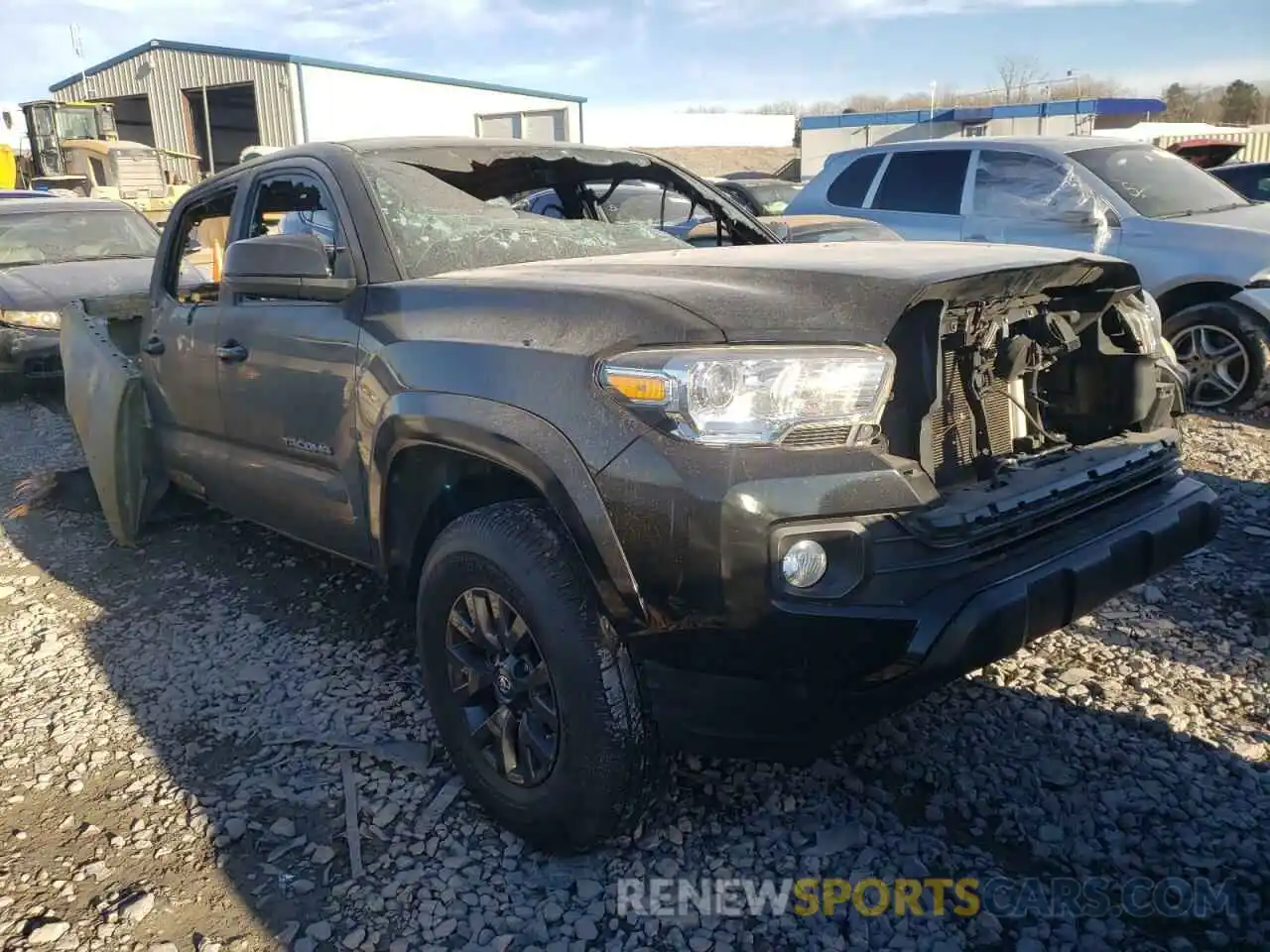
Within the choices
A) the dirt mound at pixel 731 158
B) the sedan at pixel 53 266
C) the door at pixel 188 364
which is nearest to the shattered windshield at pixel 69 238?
the sedan at pixel 53 266

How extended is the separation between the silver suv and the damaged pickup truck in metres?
3.78

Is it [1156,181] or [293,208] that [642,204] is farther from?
[1156,181]

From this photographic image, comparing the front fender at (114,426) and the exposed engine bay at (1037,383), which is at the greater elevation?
the exposed engine bay at (1037,383)

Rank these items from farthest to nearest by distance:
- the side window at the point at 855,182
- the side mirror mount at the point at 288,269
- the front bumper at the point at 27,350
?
the side window at the point at 855,182 → the front bumper at the point at 27,350 → the side mirror mount at the point at 288,269

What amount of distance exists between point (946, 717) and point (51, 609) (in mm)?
3569

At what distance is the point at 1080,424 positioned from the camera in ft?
9.59

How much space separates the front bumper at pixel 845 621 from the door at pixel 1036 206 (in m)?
5.08

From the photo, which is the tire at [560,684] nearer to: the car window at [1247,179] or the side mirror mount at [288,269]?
the side mirror mount at [288,269]

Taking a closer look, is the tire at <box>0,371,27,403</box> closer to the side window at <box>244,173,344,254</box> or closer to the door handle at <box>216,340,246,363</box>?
the side window at <box>244,173,344,254</box>

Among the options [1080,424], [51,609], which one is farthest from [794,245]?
[51,609]

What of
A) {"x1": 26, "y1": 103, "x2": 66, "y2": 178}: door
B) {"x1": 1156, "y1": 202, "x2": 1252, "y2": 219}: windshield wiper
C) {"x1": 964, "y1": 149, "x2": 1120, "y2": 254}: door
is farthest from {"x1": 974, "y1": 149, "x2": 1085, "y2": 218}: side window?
{"x1": 26, "y1": 103, "x2": 66, "y2": 178}: door

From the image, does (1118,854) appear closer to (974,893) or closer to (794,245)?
(974,893)

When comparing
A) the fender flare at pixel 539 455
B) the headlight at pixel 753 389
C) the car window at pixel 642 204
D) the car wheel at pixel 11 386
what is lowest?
the car wheel at pixel 11 386

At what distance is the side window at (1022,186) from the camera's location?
6.74 m
